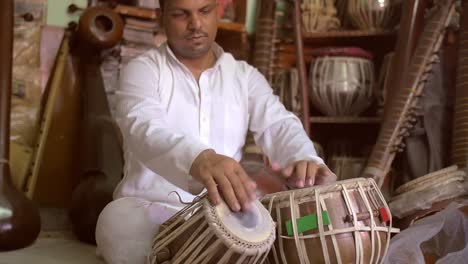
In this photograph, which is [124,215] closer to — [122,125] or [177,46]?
[122,125]

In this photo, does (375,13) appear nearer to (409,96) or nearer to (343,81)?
(343,81)

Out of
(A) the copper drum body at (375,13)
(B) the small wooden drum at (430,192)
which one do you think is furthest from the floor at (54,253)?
(A) the copper drum body at (375,13)

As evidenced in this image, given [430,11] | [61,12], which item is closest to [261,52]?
[430,11]

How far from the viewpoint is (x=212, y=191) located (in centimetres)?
116

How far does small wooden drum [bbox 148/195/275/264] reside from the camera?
1.13 metres

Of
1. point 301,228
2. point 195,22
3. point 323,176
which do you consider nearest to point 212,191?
point 301,228

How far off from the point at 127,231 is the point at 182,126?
36 cm

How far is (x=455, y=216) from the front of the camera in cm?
169

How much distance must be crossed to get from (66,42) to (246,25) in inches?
30.1

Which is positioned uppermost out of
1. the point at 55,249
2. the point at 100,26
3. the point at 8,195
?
the point at 100,26

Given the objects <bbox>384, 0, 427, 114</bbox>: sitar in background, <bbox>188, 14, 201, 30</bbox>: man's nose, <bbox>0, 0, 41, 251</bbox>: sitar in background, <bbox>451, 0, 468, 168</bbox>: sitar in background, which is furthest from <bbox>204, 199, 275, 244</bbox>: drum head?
<bbox>384, 0, 427, 114</bbox>: sitar in background

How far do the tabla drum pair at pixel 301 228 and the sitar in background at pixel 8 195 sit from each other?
75 centimetres

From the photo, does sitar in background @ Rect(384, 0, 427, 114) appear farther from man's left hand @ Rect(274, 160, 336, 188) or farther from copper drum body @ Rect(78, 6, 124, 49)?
copper drum body @ Rect(78, 6, 124, 49)

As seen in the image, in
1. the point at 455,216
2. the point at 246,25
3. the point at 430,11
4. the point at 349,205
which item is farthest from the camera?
the point at 246,25
